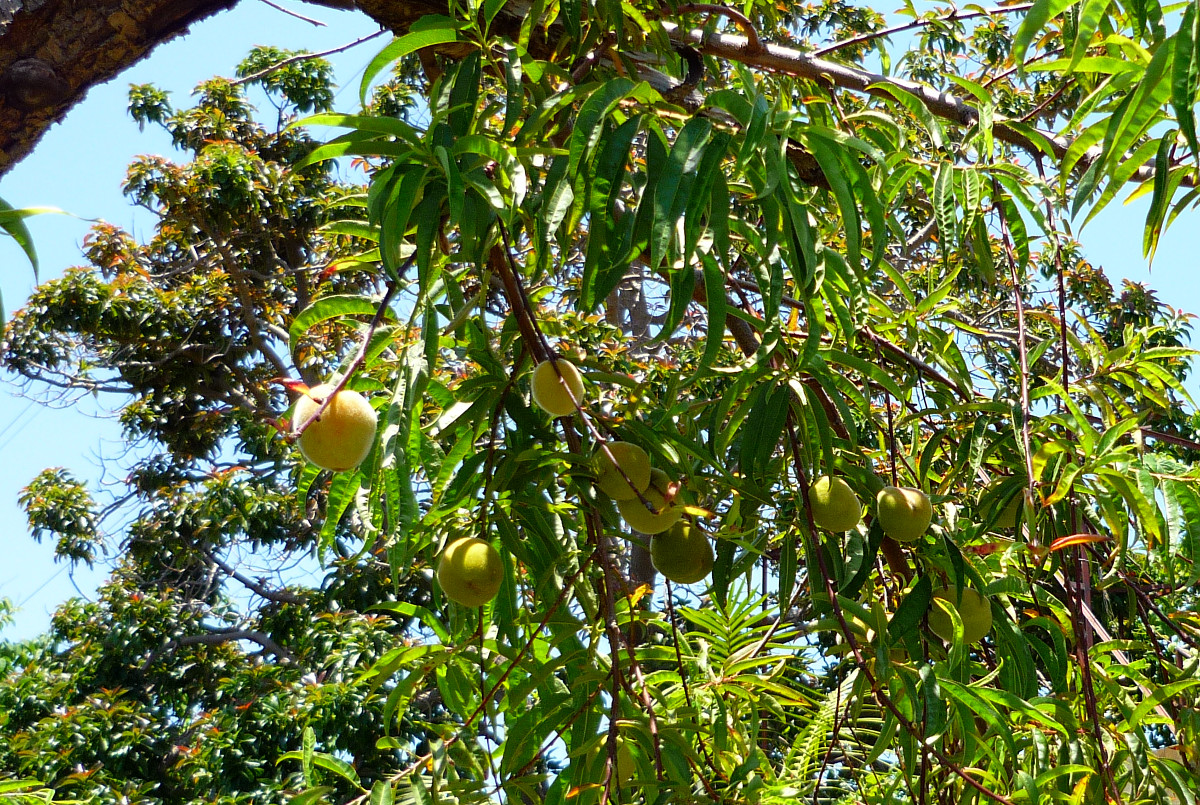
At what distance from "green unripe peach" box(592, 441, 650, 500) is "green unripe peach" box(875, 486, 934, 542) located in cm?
35

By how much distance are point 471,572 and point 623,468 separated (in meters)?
0.24

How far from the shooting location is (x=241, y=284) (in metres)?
5.29

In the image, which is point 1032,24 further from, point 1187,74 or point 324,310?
point 324,310

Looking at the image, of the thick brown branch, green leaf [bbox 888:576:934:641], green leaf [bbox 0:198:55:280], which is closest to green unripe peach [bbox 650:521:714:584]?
green leaf [bbox 888:576:934:641]

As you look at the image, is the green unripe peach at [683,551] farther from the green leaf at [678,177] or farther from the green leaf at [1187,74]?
the green leaf at [1187,74]

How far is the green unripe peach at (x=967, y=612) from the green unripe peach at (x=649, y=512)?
396mm

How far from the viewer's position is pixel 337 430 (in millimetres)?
994

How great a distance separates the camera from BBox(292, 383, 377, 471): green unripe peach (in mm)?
974

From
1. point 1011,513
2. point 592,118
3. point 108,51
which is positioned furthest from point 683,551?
point 108,51

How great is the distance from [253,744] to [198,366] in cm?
231

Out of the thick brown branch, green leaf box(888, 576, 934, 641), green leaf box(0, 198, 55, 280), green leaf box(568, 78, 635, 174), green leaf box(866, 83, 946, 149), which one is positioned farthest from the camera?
the thick brown branch

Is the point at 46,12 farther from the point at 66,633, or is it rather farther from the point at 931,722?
the point at 66,633

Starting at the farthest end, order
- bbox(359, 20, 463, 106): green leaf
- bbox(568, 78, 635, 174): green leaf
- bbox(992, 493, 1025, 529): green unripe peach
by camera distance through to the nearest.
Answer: bbox(992, 493, 1025, 529): green unripe peach < bbox(359, 20, 463, 106): green leaf < bbox(568, 78, 635, 174): green leaf

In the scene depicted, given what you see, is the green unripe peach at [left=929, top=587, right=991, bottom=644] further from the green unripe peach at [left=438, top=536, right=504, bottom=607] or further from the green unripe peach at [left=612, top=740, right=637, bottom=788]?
the green unripe peach at [left=438, top=536, right=504, bottom=607]
